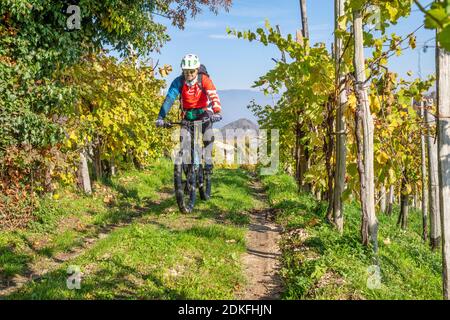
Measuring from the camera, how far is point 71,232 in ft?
Result: 33.3

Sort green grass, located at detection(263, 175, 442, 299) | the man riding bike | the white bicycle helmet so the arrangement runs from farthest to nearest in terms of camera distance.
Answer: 1. the man riding bike
2. the white bicycle helmet
3. green grass, located at detection(263, 175, 442, 299)

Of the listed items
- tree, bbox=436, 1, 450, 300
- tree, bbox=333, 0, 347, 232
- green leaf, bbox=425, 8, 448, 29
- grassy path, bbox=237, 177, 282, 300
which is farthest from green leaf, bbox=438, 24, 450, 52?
tree, bbox=333, 0, 347, 232

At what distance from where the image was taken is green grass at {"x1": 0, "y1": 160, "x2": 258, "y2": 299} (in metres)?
5.59

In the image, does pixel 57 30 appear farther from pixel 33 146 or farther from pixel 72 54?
pixel 33 146

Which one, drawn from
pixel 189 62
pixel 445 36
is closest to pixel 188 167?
pixel 189 62

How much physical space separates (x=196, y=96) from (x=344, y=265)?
16.3ft

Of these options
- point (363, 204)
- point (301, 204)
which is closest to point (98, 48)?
point (301, 204)

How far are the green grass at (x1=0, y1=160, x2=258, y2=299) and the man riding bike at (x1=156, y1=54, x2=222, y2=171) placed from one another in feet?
6.91

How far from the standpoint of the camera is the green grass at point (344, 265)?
17.1 feet

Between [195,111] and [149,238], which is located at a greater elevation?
[195,111]

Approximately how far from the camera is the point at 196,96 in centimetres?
952

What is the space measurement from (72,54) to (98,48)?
81.3 inches

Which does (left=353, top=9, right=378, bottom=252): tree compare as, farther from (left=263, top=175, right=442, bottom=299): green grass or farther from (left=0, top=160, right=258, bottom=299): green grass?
(left=0, top=160, right=258, bottom=299): green grass

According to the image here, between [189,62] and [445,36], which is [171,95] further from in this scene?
[445,36]
